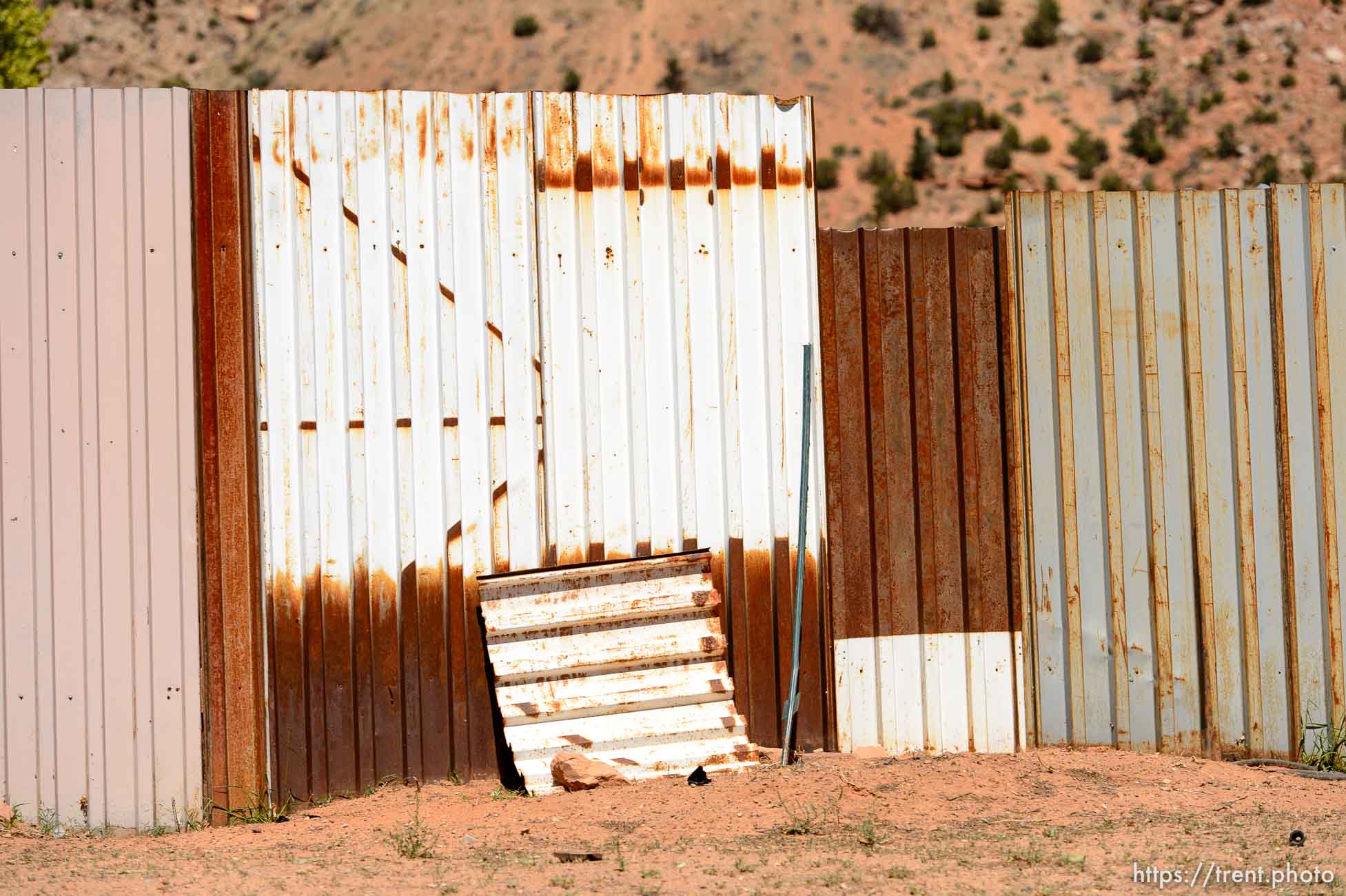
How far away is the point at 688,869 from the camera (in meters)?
4.48

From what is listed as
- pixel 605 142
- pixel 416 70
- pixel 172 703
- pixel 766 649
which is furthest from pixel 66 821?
pixel 416 70

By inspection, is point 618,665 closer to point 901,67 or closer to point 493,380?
point 493,380

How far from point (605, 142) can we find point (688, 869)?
3323 mm

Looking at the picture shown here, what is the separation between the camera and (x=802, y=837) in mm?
4887

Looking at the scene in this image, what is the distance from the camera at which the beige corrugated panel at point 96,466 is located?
585cm

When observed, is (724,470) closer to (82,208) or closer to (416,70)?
(82,208)

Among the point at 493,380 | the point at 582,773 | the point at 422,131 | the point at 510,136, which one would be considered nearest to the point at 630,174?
the point at 510,136

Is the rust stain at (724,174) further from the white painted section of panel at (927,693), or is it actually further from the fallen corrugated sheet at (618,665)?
the white painted section of panel at (927,693)

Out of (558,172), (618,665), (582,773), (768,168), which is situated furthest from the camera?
(768,168)

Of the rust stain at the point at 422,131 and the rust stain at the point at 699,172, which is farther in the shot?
the rust stain at the point at 699,172

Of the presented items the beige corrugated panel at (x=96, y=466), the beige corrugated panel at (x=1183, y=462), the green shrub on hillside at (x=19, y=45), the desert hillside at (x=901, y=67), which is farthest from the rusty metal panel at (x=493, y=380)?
the desert hillside at (x=901, y=67)

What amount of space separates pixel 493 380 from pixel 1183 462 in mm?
3276

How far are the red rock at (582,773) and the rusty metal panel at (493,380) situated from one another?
456 mm

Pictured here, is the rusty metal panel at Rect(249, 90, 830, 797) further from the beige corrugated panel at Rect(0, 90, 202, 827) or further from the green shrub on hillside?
the green shrub on hillside
